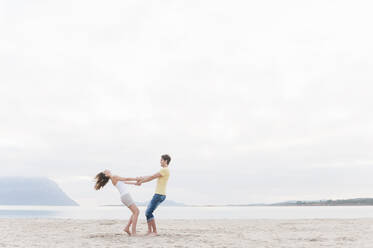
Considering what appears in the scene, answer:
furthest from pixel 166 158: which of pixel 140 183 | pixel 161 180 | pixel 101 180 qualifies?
pixel 101 180

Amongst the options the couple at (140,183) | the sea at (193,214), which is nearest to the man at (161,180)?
the couple at (140,183)

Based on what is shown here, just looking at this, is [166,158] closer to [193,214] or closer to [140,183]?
[140,183]

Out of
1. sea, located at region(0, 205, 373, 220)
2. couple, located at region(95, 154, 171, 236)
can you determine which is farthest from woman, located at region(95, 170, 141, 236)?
sea, located at region(0, 205, 373, 220)

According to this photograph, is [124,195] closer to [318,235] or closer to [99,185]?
[99,185]

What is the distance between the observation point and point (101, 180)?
11727mm

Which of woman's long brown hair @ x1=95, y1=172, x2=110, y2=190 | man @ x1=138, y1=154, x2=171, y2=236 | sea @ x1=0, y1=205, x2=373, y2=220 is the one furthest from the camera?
sea @ x1=0, y1=205, x2=373, y2=220

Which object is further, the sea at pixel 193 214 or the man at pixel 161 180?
the sea at pixel 193 214

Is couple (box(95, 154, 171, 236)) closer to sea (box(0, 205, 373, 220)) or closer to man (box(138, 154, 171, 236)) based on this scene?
man (box(138, 154, 171, 236))

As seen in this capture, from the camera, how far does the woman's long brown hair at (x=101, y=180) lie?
38.3 ft

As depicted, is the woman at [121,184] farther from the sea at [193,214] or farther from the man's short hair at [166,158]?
the sea at [193,214]

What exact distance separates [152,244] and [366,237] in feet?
23.3

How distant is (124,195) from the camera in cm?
1190

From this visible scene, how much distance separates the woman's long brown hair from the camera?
11680mm

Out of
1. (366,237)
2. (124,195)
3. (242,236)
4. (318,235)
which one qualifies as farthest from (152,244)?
(366,237)
